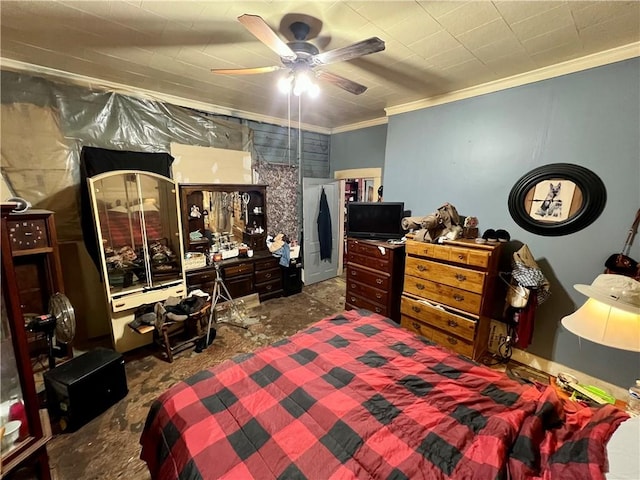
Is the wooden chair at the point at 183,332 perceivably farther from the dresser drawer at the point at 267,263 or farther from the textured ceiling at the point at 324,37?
the textured ceiling at the point at 324,37

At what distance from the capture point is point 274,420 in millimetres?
1132

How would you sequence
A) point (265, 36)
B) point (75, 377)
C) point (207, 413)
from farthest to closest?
point (75, 377), point (265, 36), point (207, 413)

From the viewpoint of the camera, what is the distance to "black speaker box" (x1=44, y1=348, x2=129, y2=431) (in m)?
1.79

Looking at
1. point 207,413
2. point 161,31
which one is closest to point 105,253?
point 161,31

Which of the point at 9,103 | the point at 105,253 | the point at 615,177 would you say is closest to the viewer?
the point at 615,177

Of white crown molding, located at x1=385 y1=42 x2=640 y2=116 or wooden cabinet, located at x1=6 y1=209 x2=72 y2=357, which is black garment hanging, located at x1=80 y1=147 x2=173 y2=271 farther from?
white crown molding, located at x1=385 y1=42 x2=640 y2=116

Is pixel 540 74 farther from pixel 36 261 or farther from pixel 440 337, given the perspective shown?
pixel 36 261

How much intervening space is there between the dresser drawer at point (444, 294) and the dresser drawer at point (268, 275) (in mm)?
1910

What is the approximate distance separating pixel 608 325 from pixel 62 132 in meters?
4.02

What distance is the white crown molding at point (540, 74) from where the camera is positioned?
1.89m

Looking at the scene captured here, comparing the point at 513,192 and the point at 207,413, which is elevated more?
the point at 513,192

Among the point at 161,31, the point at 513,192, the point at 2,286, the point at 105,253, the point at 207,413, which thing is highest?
the point at 161,31

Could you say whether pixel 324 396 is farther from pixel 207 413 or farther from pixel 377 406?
pixel 207 413

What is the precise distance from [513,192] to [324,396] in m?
2.44
